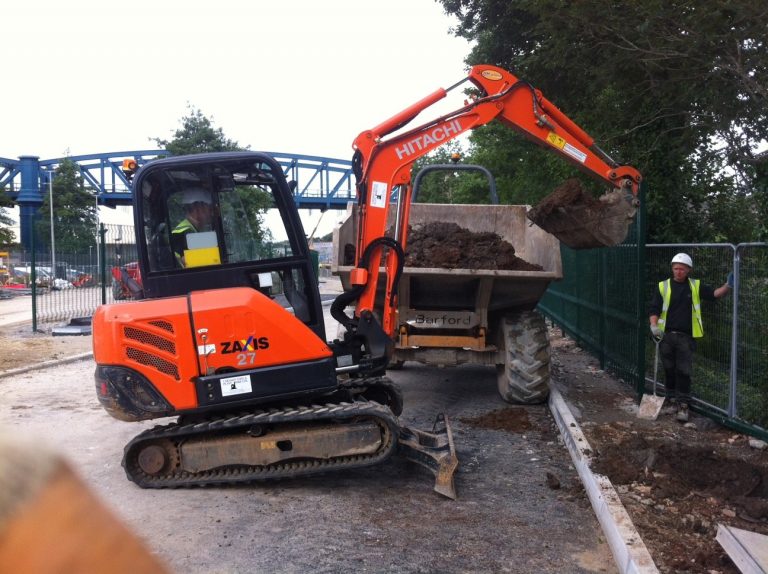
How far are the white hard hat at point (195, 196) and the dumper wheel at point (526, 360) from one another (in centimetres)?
378

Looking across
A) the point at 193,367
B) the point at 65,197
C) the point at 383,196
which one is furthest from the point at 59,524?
the point at 65,197

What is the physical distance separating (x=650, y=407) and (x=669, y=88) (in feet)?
12.6

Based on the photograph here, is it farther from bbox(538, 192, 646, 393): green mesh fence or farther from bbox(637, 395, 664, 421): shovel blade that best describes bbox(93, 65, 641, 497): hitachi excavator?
bbox(538, 192, 646, 393): green mesh fence

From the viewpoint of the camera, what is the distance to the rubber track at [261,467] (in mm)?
5172

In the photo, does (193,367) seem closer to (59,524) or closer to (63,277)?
(59,524)

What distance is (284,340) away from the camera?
5223 millimetres

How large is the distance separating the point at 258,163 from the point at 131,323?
1.52 metres


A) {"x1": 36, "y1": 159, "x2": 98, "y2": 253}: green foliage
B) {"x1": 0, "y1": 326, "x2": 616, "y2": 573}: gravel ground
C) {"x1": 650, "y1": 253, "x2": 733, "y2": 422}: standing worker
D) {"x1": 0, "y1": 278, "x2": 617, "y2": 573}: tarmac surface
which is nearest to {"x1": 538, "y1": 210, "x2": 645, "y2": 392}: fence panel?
{"x1": 650, "y1": 253, "x2": 733, "y2": 422}: standing worker

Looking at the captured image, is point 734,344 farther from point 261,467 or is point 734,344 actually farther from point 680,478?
point 261,467

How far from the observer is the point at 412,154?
20.2 ft

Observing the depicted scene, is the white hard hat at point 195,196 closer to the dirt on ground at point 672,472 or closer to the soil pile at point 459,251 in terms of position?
the soil pile at point 459,251

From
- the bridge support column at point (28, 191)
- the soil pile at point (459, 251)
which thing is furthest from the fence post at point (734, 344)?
the bridge support column at point (28, 191)

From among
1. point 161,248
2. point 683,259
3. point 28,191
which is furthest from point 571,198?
point 28,191

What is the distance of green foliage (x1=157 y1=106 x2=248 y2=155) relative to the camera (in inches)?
1158
